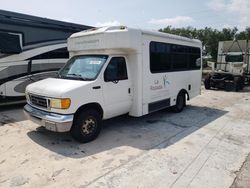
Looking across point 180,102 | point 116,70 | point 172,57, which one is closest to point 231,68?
point 180,102

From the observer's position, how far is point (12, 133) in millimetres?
5914

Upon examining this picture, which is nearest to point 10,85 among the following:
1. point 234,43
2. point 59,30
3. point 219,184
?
point 59,30

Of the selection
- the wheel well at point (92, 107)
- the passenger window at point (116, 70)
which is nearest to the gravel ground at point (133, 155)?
the wheel well at point (92, 107)

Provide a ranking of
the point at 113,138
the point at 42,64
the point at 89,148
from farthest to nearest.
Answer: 1. the point at 42,64
2. the point at 113,138
3. the point at 89,148

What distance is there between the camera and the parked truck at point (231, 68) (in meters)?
14.3

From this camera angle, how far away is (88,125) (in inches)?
209

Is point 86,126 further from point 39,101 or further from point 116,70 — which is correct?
point 116,70

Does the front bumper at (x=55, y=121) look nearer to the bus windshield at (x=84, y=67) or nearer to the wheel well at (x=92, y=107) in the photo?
the wheel well at (x=92, y=107)

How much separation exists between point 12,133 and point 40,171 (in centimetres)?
237

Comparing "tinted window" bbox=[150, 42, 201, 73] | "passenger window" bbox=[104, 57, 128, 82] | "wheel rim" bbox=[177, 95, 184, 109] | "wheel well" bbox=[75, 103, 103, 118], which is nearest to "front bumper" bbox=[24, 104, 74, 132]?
"wheel well" bbox=[75, 103, 103, 118]

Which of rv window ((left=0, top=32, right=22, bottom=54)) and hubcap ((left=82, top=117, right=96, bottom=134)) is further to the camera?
rv window ((left=0, top=32, right=22, bottom=54))

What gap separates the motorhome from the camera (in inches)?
322

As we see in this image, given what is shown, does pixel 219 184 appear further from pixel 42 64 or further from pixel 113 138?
pixel 42 64

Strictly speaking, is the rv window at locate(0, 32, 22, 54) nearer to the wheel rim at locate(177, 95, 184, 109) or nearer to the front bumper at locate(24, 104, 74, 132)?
the front bumper at locate(24, 104, 74, 132)
